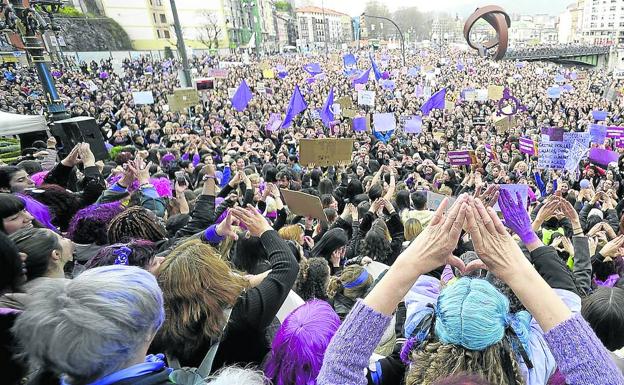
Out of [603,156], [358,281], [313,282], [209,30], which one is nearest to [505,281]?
[358,281]

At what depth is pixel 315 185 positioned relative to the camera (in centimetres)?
732

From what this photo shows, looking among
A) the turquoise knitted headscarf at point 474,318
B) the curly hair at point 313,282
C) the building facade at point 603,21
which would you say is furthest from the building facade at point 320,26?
the turquoise knitted headscarf at point 474,318

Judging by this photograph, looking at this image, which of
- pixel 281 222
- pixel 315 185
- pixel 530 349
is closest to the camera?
pixel 530 349

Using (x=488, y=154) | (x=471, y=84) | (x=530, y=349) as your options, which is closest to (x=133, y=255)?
(x=530, y=349)

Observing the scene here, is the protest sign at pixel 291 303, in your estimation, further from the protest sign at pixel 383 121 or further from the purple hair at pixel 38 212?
the protest sign at pixel 383 121

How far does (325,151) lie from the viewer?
23.8 ft

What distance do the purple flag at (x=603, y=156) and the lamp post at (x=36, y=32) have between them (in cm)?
Answer: 1072

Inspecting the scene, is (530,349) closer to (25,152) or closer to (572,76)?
(25,152)

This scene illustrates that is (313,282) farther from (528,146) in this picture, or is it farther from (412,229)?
(528,146)

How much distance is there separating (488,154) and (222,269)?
9740 millimetres

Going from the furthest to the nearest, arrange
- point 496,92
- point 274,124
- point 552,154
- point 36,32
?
point 496,92
point 274,124
point 552,154
point 36,32

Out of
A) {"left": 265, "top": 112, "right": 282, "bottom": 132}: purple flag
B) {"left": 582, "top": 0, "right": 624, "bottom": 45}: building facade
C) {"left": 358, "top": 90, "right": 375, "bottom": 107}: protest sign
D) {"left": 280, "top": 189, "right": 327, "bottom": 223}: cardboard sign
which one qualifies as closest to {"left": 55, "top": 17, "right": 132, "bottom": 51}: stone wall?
{"left": 265, "top": 112, "right": 282, "bottom": 132}: purple flag

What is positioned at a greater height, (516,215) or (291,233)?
(516,215)

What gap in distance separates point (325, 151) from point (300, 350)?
5.88 meters
